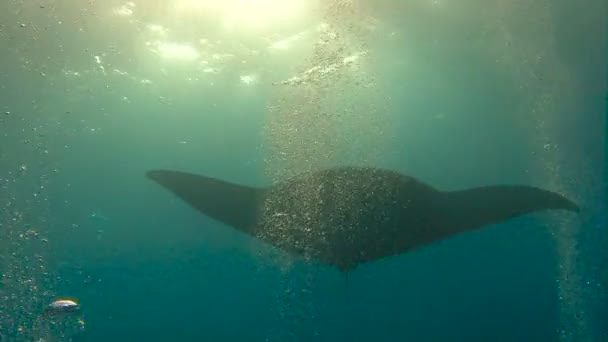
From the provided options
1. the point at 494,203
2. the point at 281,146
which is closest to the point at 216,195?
the point at 494,203

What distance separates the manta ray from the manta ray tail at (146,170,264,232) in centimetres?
2

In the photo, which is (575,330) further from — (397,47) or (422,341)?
(397,47)

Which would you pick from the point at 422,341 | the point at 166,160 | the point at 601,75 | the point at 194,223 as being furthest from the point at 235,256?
the point at 601,75

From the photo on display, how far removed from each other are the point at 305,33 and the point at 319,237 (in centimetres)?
869

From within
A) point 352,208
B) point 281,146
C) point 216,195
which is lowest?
point 352,208

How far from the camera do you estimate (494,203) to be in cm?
873

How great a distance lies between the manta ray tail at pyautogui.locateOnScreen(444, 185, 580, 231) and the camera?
8117mm

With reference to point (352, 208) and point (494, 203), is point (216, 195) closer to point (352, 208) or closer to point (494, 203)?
point (352, 208)

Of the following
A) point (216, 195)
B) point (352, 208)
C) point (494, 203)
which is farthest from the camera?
Result: point (216, 195)

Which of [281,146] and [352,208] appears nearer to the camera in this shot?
[352,208]

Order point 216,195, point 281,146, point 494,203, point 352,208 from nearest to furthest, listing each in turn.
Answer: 1. point 352,208
2. point 494,203
3. point 216,195
4. point 281,146

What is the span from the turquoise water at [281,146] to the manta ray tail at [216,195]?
374 cm

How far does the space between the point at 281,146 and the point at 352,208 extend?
893cm

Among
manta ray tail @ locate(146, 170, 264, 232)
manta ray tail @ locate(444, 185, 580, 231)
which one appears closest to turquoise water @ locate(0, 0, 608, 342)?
manta ray tail @ locate(146, 170, 264, 232)
